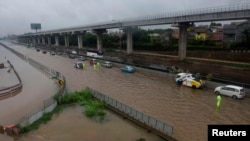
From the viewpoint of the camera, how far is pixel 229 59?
4516 centimetres

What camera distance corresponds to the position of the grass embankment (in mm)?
17253

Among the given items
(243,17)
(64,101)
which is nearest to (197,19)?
(243,17)

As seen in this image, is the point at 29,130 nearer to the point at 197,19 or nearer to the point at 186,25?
the point at 197,19

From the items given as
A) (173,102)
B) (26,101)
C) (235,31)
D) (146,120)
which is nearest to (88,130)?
(146,120)

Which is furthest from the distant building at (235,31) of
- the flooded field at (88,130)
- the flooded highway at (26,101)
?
the flooded field at (88,130)

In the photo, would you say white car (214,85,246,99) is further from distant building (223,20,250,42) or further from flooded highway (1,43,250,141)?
distant building (223,20,250,42)

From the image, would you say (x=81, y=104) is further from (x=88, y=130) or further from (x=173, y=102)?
(x=173, y=102)

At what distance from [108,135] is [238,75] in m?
24.4

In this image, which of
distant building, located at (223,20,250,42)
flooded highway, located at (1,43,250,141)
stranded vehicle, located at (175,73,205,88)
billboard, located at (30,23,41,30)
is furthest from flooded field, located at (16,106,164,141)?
billboard, located at (30,23,41,30)

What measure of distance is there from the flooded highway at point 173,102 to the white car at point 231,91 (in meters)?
0.51

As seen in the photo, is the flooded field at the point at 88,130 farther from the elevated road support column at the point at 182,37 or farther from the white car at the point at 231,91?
the elevated road support column at the point at 182,37

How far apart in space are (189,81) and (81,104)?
12.6 metres

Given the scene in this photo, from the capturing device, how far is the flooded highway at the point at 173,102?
1709cm

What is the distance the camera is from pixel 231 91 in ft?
73.7
